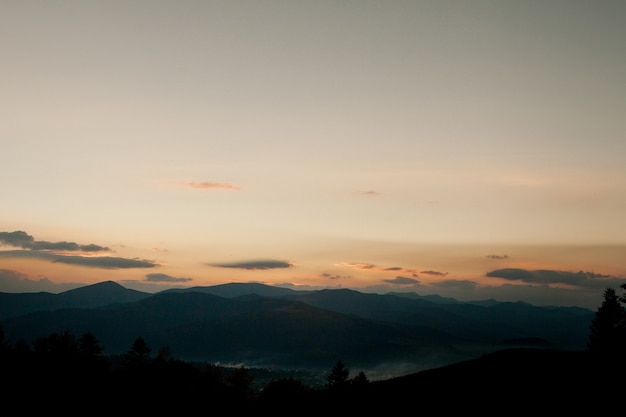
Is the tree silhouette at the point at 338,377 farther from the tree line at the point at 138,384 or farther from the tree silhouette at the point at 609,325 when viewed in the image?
the tree silhouette at the point at 609,325

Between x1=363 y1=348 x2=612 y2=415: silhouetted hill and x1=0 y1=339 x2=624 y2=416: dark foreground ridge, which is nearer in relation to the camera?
x1=363 y1=348 x2=612 y2=415: silhouetted hill

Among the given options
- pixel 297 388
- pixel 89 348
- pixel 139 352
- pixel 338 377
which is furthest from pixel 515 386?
pixel 89 348

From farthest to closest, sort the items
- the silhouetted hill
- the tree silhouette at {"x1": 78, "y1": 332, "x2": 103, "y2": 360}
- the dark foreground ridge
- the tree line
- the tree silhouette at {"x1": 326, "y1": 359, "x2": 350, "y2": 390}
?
the tree silhouette at {"x1": 78, "y1": 332, "x2": 103, "y2": 360} < the tree silhouette at {"x1": 326, "y1": 359, "x2": 350, "y2": 390} < the tree line < the dark foreground ridge < the silhouetted hill

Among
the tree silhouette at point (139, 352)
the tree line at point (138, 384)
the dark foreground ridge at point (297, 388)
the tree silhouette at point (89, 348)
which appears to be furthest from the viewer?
the tree silhouette at point (139, 352)

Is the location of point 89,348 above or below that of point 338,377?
above

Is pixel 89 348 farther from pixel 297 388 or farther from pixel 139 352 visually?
pixel 297 388

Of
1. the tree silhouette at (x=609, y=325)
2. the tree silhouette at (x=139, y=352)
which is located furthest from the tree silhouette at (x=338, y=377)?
the tree silhouette at (x=609, y=325)

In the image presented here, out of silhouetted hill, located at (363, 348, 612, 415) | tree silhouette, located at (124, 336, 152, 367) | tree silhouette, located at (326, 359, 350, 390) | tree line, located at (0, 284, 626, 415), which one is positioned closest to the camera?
silhouetted hill, located at (363, 348, 612, 415)

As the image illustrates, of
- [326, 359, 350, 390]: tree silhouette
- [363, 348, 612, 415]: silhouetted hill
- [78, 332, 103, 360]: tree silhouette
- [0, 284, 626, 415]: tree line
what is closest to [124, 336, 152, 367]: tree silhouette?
[0, 284, 626, 415]: tree line

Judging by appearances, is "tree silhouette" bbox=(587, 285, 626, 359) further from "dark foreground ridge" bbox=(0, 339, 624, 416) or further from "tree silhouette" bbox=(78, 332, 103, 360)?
"tree silhouette" bbox=(78, 332, 103, 360)

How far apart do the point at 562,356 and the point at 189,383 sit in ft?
275

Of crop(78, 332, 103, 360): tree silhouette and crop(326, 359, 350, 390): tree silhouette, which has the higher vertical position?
crop(78, 332, 103, 360): tree silhouette

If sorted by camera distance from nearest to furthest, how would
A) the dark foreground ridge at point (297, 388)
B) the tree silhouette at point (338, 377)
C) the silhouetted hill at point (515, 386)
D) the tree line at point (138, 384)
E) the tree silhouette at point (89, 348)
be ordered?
the silhouetted hill at point (515, 386)
the dark foreground ridge at point (297, 388)
the tree line at point (138, 384)
the tree silhouette at point (338, 377)
the tree silhouette at point (89, 348)

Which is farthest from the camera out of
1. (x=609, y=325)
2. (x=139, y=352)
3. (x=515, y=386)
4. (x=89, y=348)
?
(x=139, y=352)
